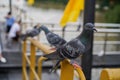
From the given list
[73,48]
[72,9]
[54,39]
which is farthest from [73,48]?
[72,9]

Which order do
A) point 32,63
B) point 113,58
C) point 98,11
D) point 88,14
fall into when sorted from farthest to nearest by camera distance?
1. point 98,11
2. point 113,58
3. point 32,63
4. point 88,14

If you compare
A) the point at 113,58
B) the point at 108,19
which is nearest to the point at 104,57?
the point at 113,58

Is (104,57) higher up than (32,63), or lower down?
lower down

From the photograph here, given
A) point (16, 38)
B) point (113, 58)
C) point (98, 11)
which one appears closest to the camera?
point (113, 58)

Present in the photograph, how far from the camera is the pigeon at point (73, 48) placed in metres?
2.38

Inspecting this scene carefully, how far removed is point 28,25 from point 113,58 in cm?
255

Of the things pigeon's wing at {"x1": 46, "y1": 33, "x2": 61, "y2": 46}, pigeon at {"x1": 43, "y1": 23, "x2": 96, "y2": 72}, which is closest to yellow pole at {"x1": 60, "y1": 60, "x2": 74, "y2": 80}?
pigeon at {"x1": 43, "y1": 23, "x2": 96, "y2": 72}

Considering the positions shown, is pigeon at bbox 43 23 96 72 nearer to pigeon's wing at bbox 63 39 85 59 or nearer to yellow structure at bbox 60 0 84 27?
pigeon's wing at bbox 63 39 85 59

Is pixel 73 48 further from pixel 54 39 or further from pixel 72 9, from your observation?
pixel 72 9

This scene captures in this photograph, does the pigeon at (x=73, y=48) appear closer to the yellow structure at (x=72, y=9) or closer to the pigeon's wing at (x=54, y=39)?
the pigeon's wing at (x=54, y=39)

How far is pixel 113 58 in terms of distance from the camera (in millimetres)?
7008

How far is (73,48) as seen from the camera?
245cm

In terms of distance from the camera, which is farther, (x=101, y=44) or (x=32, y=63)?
(x=101, y=44)

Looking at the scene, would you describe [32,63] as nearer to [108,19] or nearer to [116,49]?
[116,49]
